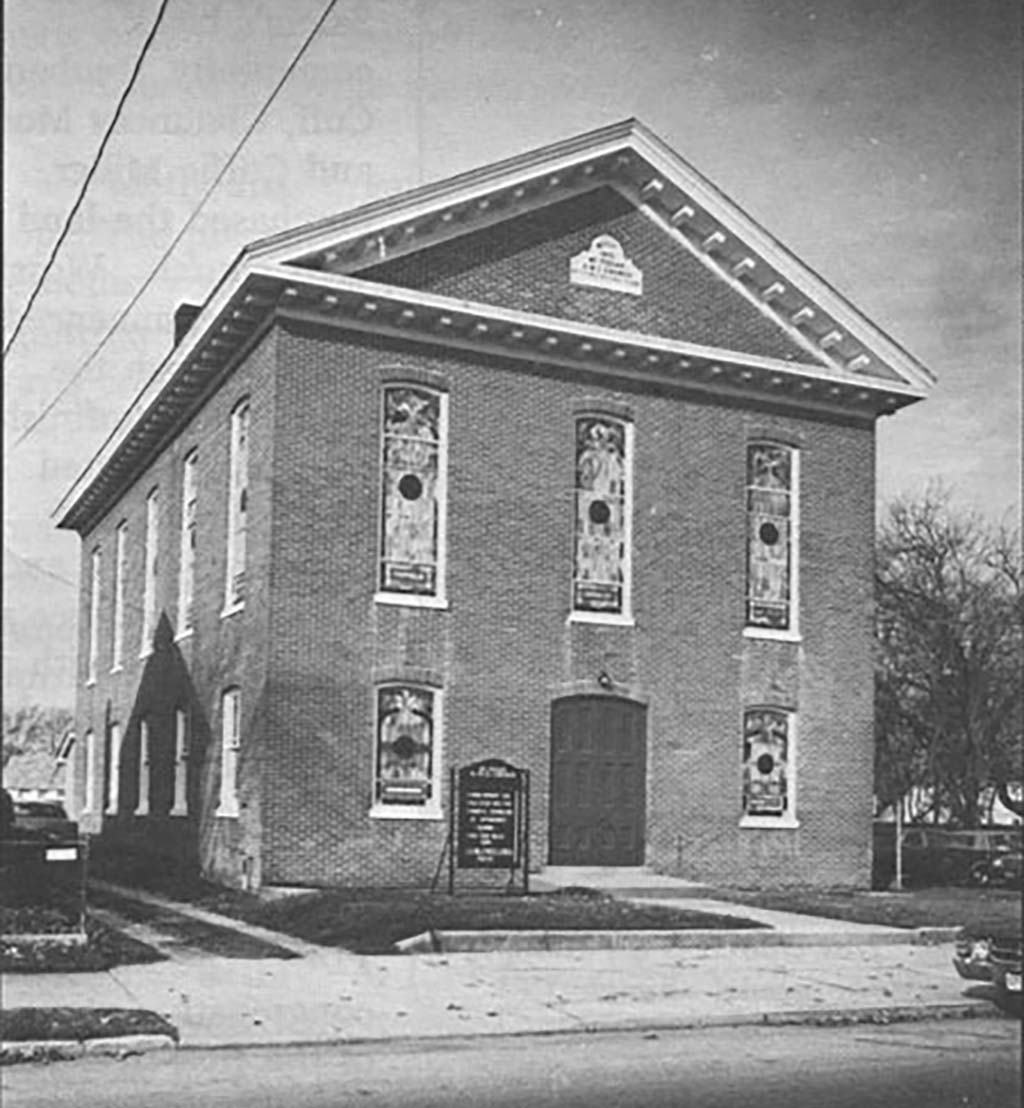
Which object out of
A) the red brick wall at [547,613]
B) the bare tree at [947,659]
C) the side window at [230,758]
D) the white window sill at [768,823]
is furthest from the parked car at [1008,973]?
the side window at [230,758]

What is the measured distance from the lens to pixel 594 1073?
226 inches

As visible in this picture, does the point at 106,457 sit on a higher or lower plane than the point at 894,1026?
higher

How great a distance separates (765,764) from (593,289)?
164 centimetres

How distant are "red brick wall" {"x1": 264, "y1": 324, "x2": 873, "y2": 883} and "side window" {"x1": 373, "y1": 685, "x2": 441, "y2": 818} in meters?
0.05

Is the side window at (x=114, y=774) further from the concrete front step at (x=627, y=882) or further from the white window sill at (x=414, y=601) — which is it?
the concrete front step at (x=627, y=882)

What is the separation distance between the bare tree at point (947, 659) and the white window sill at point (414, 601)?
4.48 ft

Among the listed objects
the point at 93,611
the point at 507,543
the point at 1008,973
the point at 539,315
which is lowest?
the point at 1008,973

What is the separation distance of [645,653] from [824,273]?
1382 mm

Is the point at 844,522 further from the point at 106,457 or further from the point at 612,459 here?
the point at 106,457

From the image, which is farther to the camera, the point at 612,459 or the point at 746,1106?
the point at 612,459

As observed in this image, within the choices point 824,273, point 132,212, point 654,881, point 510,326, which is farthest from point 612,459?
point 132,212

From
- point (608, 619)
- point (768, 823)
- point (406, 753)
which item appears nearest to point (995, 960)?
point (768, 823)

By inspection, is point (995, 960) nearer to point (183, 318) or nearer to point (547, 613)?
point (547, 613)

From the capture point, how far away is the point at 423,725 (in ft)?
21.1
